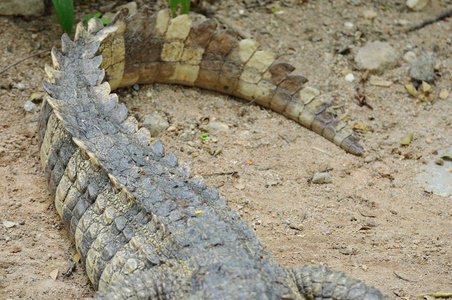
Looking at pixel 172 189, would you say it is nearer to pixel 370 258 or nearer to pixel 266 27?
pixel 370 258

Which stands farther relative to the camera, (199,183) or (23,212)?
(23,212)

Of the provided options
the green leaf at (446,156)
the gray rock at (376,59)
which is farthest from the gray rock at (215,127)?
the green leaf at (446,156)

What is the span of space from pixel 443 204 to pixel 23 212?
3.04m

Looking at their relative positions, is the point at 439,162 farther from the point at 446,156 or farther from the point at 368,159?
the point at 368,159

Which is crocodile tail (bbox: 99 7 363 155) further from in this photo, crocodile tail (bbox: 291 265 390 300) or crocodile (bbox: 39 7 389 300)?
crocodile tail (bbox: 291 265 390 300)

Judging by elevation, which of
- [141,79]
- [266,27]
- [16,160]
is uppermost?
[266,27]

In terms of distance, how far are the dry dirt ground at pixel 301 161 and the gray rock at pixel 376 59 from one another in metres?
0.10

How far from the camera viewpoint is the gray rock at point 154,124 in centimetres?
412

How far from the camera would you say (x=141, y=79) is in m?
4.42

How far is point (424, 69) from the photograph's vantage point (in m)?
4.77

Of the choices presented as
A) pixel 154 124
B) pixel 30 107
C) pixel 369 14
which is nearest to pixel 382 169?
pixel 154 124

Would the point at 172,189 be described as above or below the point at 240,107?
above

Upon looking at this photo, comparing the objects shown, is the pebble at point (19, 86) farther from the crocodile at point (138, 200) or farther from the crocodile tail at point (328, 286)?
the crocodile tail at point (328, 286)

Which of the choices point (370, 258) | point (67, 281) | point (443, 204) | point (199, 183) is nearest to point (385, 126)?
point (443, 204)
